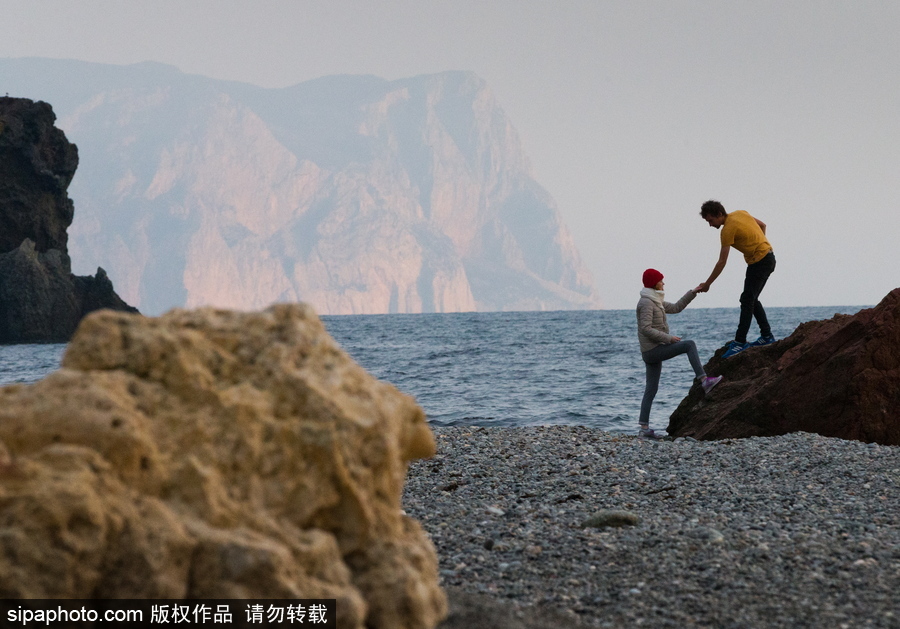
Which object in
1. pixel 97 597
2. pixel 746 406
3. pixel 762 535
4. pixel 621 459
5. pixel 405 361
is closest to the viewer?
pixel 97 597

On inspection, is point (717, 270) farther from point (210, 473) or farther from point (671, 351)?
point (210, 473)

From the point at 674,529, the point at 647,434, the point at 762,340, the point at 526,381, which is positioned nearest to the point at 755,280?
the point at 762,340

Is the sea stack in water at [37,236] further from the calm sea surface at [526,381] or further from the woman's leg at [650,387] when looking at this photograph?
the woman's leg at [650,387]

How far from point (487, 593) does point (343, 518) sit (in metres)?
1.87

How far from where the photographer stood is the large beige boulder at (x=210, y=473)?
2.87 m

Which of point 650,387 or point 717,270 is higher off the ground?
point 717,270

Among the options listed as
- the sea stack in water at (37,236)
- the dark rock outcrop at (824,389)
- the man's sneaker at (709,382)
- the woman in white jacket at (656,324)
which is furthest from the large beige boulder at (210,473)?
the sea stack in water at (37,236)

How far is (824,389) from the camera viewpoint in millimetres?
9906

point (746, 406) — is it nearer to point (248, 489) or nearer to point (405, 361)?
point (248, 489)

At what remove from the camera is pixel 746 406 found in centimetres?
1054

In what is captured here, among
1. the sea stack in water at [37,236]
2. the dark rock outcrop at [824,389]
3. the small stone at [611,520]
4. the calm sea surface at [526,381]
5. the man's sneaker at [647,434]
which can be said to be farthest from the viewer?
the sea stack in water at [37,236]

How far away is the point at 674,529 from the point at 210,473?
4.04 meters

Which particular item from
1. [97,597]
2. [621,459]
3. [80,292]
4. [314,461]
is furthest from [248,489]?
[80,292]

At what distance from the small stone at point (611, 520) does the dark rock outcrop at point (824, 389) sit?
15.1 feet
